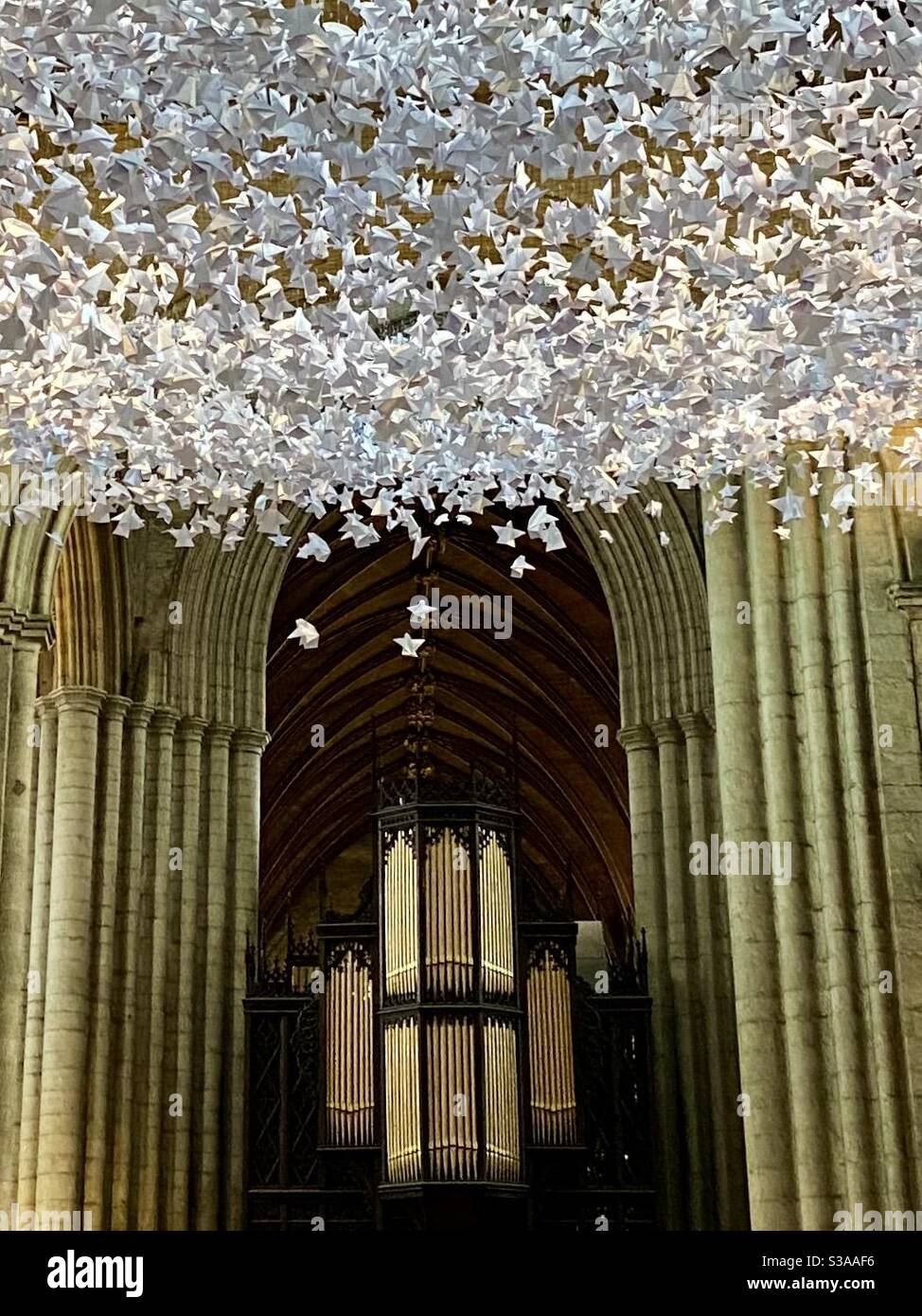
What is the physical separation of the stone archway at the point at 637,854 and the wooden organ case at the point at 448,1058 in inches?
10.4

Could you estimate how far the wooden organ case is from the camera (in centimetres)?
1138

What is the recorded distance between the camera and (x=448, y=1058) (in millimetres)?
11453

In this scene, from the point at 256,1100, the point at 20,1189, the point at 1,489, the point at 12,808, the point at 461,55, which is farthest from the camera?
the point at 256,1100

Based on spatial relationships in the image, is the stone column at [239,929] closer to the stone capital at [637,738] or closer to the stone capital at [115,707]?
the stone capital at [115,707]

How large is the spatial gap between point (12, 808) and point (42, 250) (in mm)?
5058

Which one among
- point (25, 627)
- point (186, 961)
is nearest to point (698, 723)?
point (186, 961)

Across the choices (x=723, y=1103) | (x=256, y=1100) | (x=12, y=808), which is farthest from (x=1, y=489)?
(x=723, y=1103)

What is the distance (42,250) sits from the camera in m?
4.93

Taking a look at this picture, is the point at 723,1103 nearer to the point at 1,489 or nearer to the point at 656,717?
the point at 656,717

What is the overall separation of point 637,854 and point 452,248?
8.16 metres

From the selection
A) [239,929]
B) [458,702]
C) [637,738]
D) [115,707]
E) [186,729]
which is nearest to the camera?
[115,707]

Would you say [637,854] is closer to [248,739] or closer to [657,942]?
[657,942]

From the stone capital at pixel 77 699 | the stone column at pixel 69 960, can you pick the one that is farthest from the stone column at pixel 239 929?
the stone capital at pixel 77 699

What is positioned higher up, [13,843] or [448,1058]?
[13,843]
